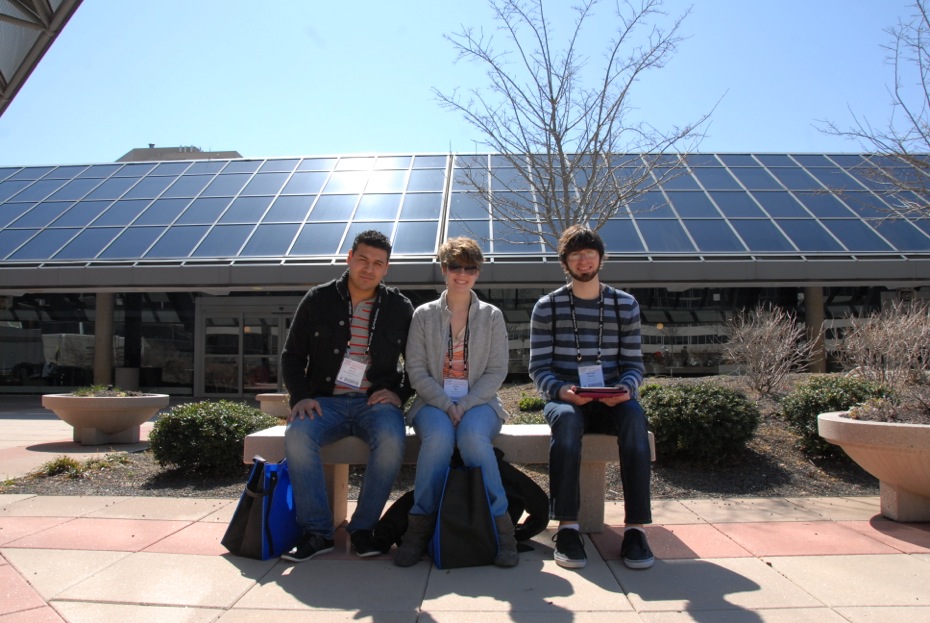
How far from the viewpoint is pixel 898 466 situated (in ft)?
14.6

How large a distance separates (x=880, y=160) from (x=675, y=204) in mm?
4290

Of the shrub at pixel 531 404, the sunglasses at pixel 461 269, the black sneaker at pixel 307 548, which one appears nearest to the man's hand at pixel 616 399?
the sunglasses at pixel 461 269

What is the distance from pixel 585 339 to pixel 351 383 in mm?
1473

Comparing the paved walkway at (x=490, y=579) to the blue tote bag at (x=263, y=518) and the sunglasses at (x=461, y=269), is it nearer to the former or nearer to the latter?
the blue tote bag at (x=263, y=518)

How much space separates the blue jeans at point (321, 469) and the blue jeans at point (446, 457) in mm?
197

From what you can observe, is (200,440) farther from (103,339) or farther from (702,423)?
(103,339)

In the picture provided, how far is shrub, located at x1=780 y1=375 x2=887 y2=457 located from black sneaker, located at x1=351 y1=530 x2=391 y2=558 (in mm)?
4476

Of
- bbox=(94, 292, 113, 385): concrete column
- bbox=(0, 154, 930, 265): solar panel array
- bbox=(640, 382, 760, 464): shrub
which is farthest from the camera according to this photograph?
bbox=(94, 292, 113, 385): concrete column

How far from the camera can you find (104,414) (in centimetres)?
862

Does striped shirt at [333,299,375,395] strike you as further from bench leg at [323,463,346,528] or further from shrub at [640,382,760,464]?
shrub at [640,382,760,464]

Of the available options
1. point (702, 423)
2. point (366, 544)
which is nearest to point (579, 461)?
point (366, 544)

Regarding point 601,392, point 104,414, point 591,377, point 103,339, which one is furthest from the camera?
point 103,339

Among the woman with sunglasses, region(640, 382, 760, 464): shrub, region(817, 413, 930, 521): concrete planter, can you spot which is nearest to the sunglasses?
the woman with sunglasses

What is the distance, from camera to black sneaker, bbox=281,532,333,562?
153 inches
